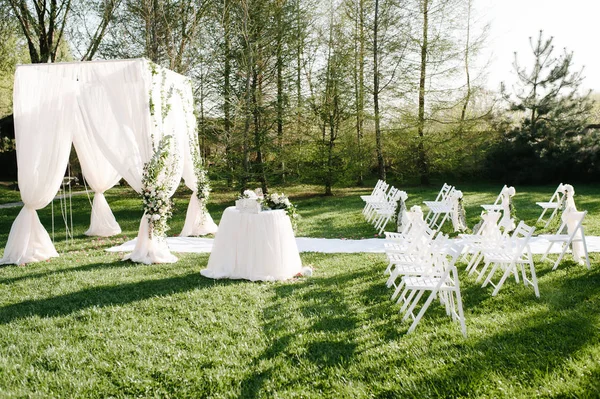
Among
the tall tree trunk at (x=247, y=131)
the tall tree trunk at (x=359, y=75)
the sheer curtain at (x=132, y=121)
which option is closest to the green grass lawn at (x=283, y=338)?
the sheer curtain at (x=132, y=121)

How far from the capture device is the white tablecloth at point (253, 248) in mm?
6469

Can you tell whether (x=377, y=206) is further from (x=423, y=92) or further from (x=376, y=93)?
(x=423, y=92)

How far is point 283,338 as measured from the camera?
4.31 meters

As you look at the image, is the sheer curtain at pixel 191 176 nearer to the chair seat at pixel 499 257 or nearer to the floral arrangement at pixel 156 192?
the floral arrangement at pixel 156 192

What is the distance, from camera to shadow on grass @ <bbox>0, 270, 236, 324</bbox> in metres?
5.13

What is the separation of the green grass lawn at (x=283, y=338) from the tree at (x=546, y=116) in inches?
552

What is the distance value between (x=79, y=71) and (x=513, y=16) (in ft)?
60.3

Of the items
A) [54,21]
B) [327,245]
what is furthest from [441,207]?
[54,21]

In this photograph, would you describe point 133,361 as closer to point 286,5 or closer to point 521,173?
point 286,5

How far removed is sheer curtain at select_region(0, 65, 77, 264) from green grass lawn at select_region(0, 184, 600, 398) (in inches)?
38.5

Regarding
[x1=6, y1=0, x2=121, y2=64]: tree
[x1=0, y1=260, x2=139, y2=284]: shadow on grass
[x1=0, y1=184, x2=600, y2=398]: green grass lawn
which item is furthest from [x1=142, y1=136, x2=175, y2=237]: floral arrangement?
[x1=6, y1=0, x2=121, y2=64]: tree

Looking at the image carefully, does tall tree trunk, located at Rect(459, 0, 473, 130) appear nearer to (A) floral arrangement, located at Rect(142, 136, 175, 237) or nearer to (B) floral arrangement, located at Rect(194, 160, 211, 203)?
(B) floral arrangement, located at Rect(194, 160, 211, 203)

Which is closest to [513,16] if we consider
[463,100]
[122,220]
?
[463,100]

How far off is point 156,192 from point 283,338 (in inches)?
171
